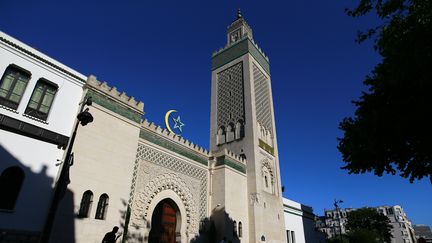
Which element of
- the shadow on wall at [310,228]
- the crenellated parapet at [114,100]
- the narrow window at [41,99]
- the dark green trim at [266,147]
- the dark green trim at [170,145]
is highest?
the dark green trim at [266,147]

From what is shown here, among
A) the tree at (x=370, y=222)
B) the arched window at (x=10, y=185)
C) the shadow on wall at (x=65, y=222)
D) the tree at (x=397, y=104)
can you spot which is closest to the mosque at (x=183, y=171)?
the shadow on wall at (x=65, y=222)

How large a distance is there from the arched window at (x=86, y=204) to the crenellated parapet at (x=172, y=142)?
3729 millimetres

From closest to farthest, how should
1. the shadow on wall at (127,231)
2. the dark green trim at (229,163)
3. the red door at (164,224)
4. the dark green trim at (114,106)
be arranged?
the shadow on wall at (127,231) < the dark green trim at (114,106) < the red door at (164,224) < the dark green trim at (229,163)

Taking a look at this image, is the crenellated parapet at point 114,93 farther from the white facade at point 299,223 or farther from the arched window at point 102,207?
the white facade at point 299,223

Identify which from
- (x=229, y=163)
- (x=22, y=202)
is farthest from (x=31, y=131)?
(x=229, y=163)

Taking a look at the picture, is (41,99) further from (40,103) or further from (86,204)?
(86,204)

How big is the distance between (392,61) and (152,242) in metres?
11.1

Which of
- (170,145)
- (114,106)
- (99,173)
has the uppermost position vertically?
(114,106)

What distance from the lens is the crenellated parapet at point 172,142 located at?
1249 centimetres

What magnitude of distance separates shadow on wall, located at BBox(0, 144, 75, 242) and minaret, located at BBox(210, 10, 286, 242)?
10490 millimetres

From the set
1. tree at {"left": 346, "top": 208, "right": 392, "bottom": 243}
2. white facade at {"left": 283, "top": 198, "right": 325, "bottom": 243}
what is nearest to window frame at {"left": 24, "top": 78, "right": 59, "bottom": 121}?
white facade at {"left": 283, "top": 198, "right": 325, "bottom": 243}

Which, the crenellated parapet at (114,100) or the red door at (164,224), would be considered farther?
the red door at (164,224)

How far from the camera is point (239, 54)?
22.4 meters

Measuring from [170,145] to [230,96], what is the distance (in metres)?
9.02
